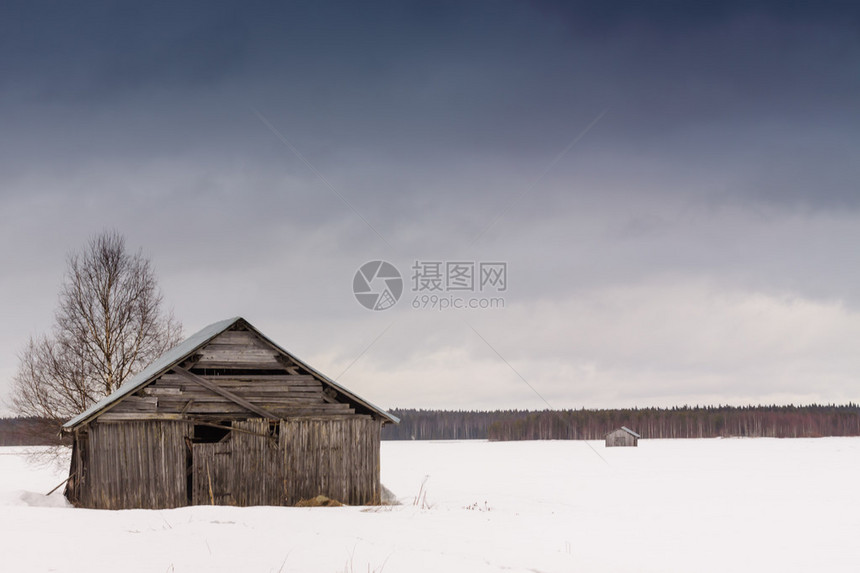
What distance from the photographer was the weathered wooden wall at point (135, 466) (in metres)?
25.0

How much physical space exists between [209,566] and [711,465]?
55.6 meters

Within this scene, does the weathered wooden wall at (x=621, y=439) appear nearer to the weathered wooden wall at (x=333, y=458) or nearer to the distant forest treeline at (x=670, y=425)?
the distant forest treeline at (x=670, y=425)

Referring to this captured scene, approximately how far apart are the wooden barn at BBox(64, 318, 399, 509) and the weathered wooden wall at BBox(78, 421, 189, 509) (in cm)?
3

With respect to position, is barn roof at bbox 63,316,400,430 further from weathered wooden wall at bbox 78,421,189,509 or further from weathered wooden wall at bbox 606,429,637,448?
weathered wooden wall at bbox 606,429,637,448

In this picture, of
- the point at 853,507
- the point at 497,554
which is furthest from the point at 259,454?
the point at 853,507

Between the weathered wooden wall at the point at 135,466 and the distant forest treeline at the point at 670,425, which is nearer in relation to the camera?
the weathered wooden wall at the point at 135,466

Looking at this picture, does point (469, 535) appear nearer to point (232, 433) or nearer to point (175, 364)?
point (232, 433)

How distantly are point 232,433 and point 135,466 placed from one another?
321cm

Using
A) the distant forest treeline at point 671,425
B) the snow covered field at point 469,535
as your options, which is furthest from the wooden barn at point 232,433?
the distant forest treeline at point 671,425

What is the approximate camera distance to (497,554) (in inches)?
620

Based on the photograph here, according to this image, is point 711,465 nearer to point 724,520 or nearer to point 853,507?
point 853,507

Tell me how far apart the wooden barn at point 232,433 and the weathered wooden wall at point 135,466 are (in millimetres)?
32

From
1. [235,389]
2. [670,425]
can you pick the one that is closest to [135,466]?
[235,389]

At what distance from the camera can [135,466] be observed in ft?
82.9
